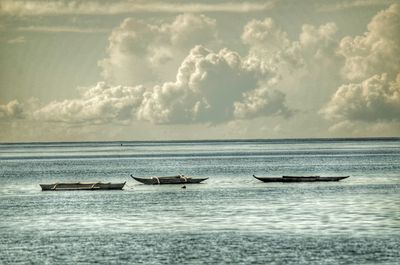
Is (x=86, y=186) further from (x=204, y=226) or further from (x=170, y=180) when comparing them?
(x=204, y=226)

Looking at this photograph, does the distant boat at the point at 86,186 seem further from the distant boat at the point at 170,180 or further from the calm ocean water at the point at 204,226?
the distant boat at the point at 170,180

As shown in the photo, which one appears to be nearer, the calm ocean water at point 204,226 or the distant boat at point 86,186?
the calm ocean water at point 204,226

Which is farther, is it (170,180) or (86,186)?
(170,180)

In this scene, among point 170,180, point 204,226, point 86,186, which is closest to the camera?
point 204,226

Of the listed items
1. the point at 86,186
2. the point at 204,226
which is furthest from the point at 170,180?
the point at 204,226

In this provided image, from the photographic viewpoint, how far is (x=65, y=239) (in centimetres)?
6812

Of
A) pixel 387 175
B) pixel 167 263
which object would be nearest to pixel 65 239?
pixel 167 263

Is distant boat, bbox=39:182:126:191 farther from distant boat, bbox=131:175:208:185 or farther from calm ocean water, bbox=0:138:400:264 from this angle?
distant boat, bbox=131:175:208:185

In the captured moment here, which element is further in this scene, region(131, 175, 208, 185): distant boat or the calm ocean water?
region(131, 175, 208, 185): distant boat

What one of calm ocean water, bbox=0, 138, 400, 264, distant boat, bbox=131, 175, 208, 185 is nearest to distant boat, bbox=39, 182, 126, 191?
calm ocean water, bbox=0, 138, 400, 264

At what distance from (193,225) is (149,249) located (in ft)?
47.9

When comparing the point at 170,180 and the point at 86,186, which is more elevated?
the point at 170,180

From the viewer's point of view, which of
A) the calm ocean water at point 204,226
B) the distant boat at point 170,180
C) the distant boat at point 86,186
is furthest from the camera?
the distant boat at point 170,180

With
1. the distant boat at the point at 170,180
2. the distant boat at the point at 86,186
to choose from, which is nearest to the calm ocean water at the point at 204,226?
the distant boat at the point at 86,186
